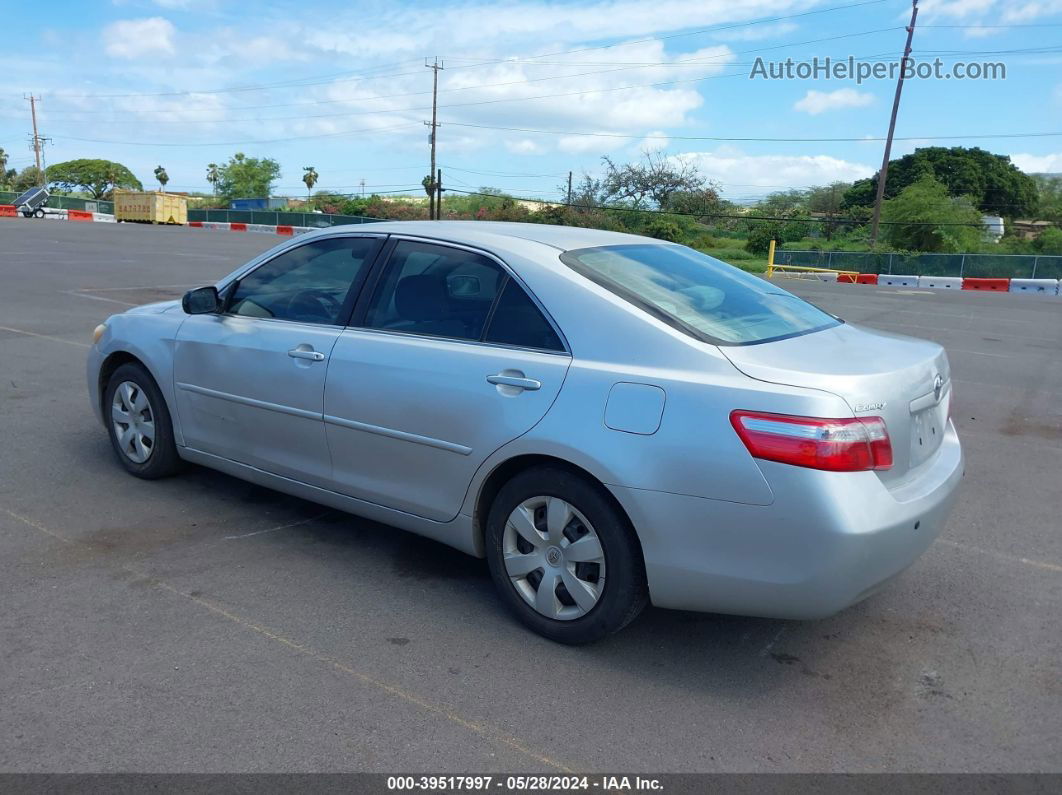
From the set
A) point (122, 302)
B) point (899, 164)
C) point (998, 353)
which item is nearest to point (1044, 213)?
point (899, 164)

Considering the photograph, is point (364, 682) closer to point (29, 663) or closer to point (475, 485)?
point (475, 485)

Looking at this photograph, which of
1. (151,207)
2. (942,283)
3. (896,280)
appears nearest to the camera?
(942,283)

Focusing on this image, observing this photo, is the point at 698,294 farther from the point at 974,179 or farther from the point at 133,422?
the point at 974,179

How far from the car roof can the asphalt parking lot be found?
160 centimetres

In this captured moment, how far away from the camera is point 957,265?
3478cm

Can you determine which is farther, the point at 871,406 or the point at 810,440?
the point at 871,406

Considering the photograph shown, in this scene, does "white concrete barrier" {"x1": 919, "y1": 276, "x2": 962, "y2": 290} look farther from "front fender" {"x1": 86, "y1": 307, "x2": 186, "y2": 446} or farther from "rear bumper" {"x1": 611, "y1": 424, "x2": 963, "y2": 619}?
"rear bumper" {"x1": 611, "y1": 424, "x2": 963, "y2": 619}

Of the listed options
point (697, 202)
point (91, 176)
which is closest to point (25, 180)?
point (91, 176)

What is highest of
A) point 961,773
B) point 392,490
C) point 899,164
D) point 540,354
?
point 899,164

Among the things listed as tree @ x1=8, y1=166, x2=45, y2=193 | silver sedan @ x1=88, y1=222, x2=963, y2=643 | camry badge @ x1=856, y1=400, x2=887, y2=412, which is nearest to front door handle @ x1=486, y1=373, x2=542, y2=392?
silver sedan @ x1=88, y1=222, x2=963, y2=643

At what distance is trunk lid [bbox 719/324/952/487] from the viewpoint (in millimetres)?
3102

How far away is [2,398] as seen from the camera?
7227mm

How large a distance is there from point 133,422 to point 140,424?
76mm

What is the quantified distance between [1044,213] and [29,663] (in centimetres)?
7164
